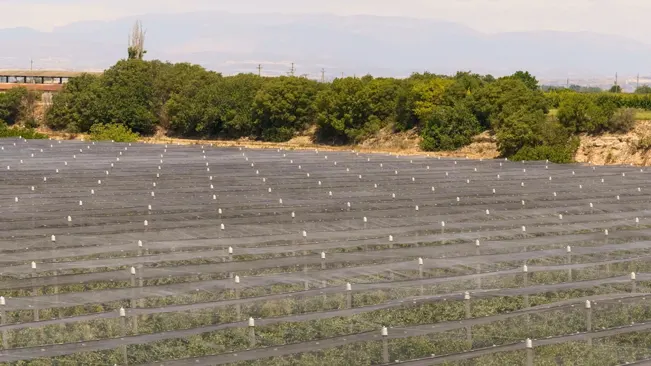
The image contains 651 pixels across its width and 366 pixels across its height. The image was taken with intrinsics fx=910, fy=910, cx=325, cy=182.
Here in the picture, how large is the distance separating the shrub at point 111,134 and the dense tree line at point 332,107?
139 inches

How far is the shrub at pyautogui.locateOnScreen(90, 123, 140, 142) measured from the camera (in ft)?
214

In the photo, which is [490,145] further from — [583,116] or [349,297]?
[349,297]

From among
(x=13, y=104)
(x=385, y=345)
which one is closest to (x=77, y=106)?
(x=13, y=104)

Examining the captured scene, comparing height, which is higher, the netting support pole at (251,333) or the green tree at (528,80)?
the green tree at (528,80)

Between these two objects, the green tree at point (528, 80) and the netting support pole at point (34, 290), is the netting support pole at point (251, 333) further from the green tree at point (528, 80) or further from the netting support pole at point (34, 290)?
the green tree at point (528, 80)

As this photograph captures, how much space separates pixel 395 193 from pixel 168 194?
23.9 ft

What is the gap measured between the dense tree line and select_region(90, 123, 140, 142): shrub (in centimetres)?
353

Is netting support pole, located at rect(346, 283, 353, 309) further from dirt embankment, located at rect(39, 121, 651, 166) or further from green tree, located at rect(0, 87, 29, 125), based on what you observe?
green tree, located at rect(0, 87, 29, 125)

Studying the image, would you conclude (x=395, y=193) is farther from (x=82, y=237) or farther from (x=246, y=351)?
(x=246, y=351)

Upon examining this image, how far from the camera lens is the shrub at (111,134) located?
65.2m

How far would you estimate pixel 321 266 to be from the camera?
1806 centimetres

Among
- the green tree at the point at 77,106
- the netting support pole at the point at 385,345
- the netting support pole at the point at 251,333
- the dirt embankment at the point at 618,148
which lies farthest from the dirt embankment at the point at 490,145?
the netting support pole at the point at 385,345

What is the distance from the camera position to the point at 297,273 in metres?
17.0

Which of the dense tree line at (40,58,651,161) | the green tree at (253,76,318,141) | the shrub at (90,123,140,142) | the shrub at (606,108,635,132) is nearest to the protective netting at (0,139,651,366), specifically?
the shrub at (90,123,140,142)
